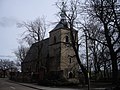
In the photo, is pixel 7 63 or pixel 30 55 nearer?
pixel 30 55

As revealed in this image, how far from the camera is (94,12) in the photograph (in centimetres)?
3100

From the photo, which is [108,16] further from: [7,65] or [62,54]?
[7,65]

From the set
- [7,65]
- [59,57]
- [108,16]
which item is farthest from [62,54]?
[7,65]

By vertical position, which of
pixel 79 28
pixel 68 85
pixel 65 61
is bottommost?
pixel 68 85

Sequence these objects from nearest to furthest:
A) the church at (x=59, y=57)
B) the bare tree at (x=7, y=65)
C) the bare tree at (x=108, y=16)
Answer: the bare tree at (x=108, y=16)
the church at (x=59, y=57)
the bare tree at (x=7, y=65)

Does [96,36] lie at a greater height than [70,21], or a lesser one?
lesser

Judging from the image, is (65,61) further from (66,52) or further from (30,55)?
(30,55)

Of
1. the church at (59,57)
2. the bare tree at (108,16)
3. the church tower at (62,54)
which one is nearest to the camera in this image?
the bare tree at (108,16)

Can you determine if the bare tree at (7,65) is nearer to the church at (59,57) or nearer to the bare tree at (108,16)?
the church at (59,57)

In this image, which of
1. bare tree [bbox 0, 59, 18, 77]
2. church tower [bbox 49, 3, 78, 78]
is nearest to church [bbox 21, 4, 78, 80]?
church tower [bbox 49, 3, 78, 78]

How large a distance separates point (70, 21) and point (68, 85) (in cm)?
1207

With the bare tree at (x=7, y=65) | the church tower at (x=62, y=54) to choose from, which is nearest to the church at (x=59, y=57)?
the church tower at (x=62, y=54)

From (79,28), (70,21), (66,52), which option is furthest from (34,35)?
(79,28)

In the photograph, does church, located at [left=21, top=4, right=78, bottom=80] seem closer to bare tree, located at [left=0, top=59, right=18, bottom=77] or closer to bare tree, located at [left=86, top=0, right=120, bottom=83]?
bare tree, located at [left=86, top=0, right=120, bottom=83]
